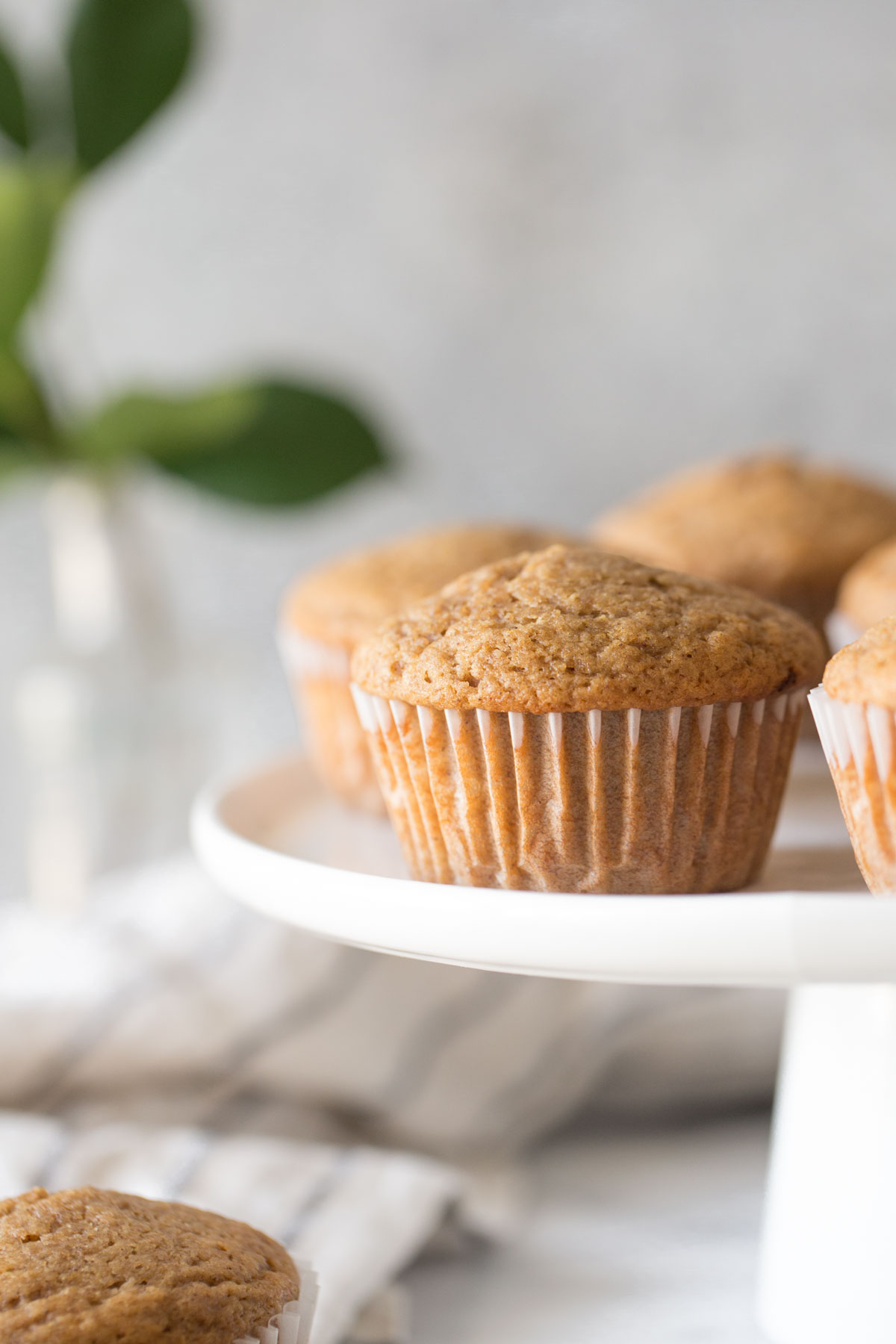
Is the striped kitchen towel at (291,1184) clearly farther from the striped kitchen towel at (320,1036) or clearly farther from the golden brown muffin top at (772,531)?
the golden brown muffin top at (772,531)

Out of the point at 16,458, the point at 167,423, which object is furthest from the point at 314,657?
the point at 16,458

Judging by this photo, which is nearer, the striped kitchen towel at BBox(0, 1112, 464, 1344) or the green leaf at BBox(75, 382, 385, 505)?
the striped kitchen towel at BBox(0, 1112, 464, 1344)

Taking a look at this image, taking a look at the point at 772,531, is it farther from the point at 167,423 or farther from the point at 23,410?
the point at 23,410

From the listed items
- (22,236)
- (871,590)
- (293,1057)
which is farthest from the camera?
(22,236)

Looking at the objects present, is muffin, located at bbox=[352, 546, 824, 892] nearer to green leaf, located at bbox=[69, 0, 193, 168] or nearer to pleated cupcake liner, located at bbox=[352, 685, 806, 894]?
pleated cupcake liner, located at bbox=[352, 685, 806, 894]

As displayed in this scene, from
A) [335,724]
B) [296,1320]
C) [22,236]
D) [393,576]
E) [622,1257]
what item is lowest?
[622,1257]

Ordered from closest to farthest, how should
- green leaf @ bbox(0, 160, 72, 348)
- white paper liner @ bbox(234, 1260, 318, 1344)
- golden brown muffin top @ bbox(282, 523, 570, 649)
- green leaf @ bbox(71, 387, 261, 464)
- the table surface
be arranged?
white paper liner @ bbox(234, 1260, 318, 1344) < the table surface < golden brown muffin top @ bbox(282, 523, 570, 649) < green leaf @ bbox(0, 160, 72, 348) < green leaf @ bbox(71, 387, 261, 464)

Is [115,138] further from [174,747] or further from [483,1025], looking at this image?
[483,1025]

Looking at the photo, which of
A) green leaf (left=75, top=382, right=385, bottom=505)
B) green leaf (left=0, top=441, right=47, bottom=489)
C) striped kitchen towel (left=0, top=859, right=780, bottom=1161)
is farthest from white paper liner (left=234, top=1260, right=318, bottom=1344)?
green leaf (left=0, top=441, right=47, bottom=489)
